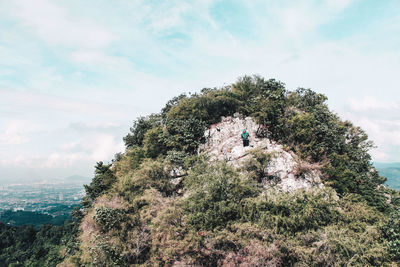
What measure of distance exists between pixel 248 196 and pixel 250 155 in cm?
614

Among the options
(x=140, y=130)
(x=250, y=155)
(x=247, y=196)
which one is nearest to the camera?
(x=247, y=196)

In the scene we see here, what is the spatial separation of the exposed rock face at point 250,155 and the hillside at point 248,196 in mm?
123

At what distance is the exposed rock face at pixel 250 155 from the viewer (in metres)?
22.8

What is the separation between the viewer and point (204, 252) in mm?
16172

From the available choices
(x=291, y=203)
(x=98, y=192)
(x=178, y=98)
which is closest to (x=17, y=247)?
(x=98, y=192)

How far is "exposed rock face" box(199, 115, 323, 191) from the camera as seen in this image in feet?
74.7

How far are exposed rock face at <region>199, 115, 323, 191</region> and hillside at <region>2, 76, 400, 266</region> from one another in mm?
123

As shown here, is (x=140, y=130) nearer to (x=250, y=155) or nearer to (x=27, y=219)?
(x=250, y=155)

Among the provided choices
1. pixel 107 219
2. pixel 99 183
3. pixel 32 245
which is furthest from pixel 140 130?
pixel 32 245

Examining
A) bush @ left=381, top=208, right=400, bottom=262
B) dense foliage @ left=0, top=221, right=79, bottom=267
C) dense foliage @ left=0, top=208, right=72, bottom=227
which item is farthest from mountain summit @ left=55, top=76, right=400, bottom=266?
dense foliage @ left=0, top=208, right=72, bottom=227

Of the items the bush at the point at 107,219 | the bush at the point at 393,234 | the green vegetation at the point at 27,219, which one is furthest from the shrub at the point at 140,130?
the green vegetation at the point at 27,219

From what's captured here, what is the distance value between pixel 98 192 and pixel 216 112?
19382 millimetres

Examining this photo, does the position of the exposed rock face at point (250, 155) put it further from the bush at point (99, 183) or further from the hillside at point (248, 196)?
the bush at point (99, 183)

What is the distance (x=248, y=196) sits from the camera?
18.5 m
